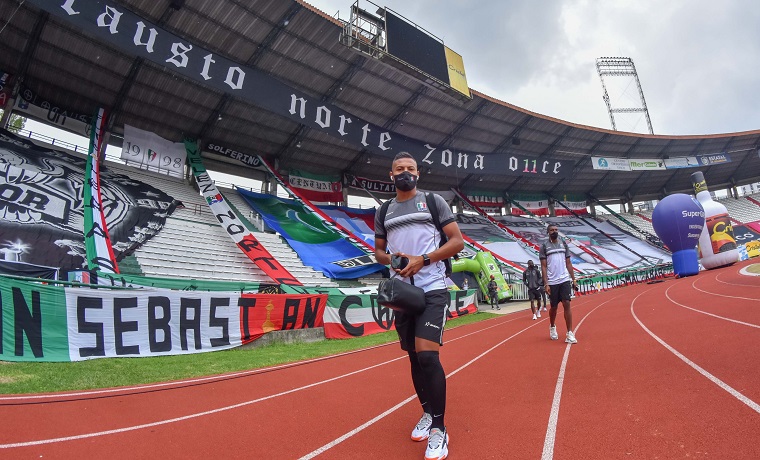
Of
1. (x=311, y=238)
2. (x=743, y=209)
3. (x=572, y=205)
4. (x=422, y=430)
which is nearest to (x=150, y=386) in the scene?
(x=422, y=430)

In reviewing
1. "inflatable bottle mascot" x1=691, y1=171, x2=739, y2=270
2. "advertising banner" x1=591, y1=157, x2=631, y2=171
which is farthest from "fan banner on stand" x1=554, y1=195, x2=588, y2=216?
"inflatable bottle mascot" x1=691, y1=171, x2=739, y2=270

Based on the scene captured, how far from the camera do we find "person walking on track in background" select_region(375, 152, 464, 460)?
7.41 ft

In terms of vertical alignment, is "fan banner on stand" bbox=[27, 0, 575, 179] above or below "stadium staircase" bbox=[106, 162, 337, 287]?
above

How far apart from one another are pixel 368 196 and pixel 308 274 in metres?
13.5

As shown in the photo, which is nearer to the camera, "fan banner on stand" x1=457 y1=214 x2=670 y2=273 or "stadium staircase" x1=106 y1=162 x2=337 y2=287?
"stadium staircase" x1=106 y1=162 x2=337 y2=287

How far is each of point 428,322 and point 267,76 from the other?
15.4m

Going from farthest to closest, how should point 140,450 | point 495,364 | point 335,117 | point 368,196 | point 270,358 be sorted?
point 368,196 < point 335,117 < point 270,358 < point 495,364 < point 140,450

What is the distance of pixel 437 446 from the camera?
7.08 feet

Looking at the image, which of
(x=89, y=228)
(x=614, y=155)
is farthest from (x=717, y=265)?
(x=89, y=228)

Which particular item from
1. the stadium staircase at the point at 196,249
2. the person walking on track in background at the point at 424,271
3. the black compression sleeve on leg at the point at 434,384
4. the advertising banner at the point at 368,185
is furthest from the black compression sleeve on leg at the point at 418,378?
the advertising banner at the point at 368,185

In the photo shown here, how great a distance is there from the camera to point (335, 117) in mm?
17234

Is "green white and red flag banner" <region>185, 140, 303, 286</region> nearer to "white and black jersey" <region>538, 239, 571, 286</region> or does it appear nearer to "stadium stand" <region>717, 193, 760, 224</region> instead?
"white and black jersey" <region>538, 239, 571, 286</region>

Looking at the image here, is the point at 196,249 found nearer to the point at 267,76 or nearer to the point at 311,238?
the point at 311,238

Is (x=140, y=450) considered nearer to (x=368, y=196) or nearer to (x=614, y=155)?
(x=368, y=196)
